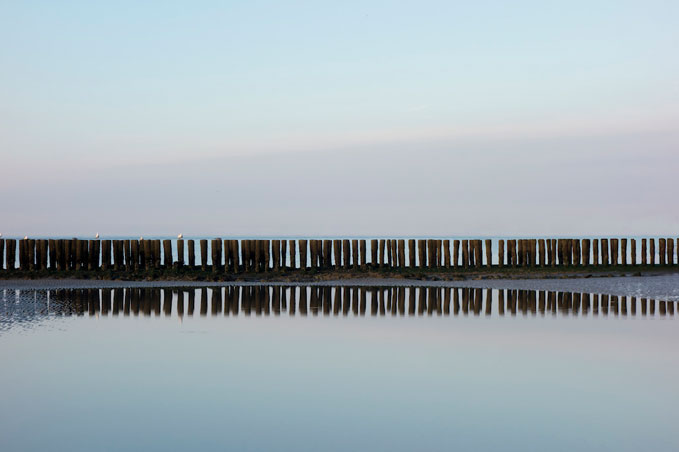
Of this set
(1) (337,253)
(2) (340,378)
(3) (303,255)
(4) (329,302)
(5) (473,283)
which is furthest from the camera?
(3) (303,255)

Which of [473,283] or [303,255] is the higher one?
[303,255]

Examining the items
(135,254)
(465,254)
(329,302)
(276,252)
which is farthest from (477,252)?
(135,254)

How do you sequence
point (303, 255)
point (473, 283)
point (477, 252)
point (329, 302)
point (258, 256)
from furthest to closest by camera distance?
point (477, 252) < point (303, 255) < point (258, 256) < point (473, 283) < point (329, 302)

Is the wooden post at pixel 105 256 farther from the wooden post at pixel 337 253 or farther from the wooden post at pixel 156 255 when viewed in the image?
the wooden post at pixel 337 253

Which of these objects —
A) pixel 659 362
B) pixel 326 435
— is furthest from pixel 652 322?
pixel 326 435

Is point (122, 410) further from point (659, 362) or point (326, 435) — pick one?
point (659, 362)

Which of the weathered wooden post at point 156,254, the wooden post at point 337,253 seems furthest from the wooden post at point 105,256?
the wooden post at point 337,253

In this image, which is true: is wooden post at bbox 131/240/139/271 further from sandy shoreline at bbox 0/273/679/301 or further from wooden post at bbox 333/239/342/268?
wooden post at bbox 333/239/342/268

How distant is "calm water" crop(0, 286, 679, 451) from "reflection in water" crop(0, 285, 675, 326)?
204mm

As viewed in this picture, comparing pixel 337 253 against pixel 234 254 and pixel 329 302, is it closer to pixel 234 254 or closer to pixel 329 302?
pixel 234 254

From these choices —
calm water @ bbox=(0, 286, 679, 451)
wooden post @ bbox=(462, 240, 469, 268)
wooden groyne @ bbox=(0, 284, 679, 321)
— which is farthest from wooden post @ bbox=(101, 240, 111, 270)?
wooden post @ bbox=(462, 240, 469, 268)

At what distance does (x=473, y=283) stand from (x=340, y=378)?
53.0 feet

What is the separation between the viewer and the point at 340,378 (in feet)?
31.2

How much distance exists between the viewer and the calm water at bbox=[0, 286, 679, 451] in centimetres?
695
